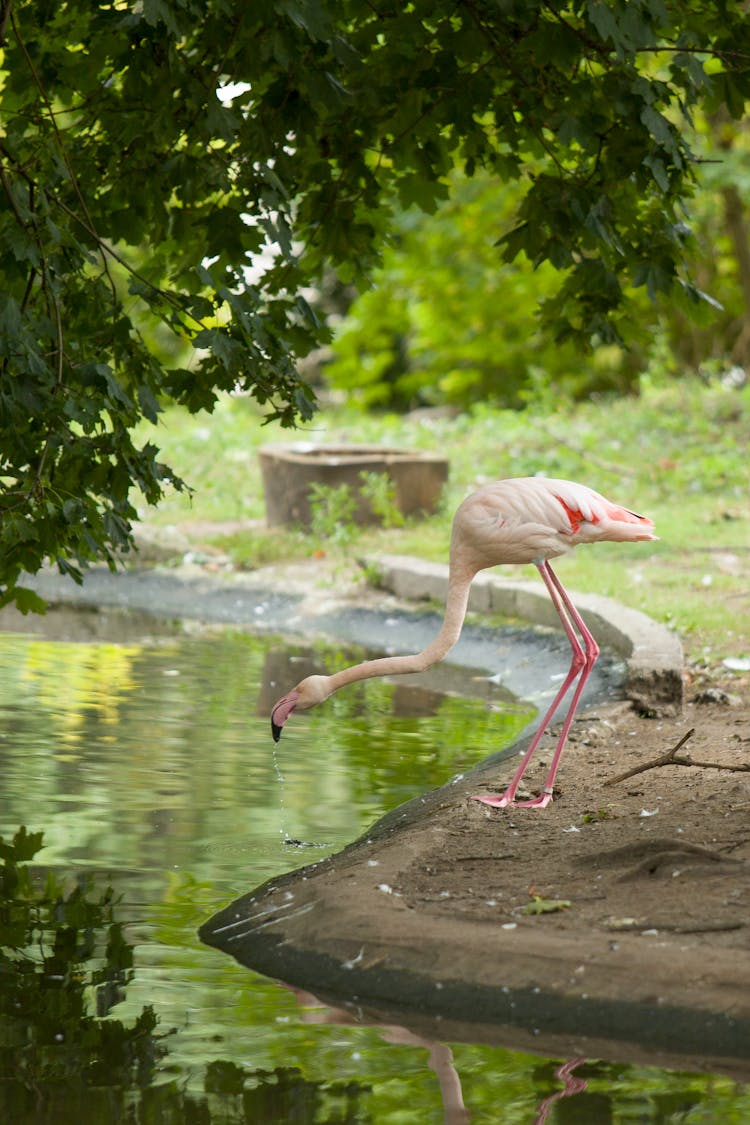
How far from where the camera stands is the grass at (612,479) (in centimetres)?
1065

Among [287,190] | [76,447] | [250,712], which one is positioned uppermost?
[287,190]

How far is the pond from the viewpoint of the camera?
153 inches

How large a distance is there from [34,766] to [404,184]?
9.80 feet

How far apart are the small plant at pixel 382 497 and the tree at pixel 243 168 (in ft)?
20.9

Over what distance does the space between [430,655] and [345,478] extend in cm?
755

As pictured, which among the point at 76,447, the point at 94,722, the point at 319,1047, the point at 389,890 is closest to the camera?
the point at 319,1047

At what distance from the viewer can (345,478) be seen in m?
13.7

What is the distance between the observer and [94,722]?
808 centimetres

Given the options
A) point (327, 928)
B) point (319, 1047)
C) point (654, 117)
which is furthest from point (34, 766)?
point (654, 117)

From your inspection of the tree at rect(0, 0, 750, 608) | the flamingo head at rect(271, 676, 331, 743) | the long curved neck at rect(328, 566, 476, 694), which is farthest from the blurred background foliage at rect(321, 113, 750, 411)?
the flamingo head at rect(271, 676, 331, 743)

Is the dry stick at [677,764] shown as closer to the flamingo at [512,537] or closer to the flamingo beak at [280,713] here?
the flamingo at [512,537]

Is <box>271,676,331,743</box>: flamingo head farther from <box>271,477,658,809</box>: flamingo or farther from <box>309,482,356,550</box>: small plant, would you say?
<box>309,482,356,550</box>: small plant

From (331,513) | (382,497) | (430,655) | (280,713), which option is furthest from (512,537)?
(382,497)

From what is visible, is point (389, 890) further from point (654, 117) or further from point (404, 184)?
point (404, 184)
